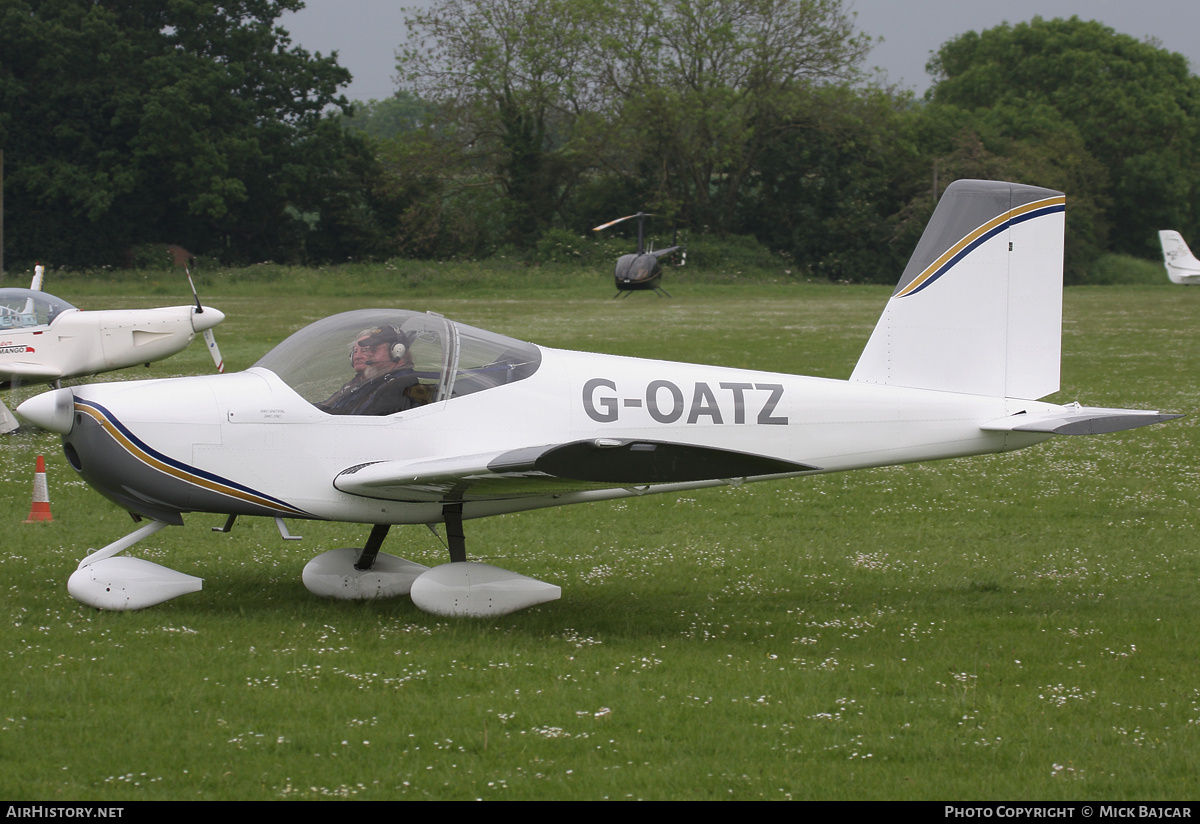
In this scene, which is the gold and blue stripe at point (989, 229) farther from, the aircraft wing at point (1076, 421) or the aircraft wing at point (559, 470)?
the aircraft wing at point (559, 470)

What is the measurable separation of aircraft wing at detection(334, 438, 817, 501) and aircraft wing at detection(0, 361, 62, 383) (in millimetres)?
9732

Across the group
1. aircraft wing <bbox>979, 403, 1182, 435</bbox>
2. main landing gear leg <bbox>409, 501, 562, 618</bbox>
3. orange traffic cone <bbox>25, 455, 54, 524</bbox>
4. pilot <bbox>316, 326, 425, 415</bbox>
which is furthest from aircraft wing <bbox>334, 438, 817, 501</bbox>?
orange traffic cone <bbox>25, 455, 54, 524</bbox>

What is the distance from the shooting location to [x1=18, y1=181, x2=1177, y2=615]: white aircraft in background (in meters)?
6.15

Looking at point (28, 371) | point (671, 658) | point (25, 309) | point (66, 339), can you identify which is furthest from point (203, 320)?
point (671, 658)

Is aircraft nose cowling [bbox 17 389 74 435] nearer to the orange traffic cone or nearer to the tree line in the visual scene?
the orange traffic cone

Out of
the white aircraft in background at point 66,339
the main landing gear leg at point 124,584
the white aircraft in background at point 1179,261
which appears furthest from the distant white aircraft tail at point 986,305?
the white aircraft in background at point 1179,261

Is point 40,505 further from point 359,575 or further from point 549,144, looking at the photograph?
point 549,144

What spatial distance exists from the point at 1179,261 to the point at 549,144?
36746 millimetres

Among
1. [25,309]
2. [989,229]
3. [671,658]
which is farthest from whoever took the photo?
[25,309]

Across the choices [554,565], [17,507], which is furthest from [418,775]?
[17,507]

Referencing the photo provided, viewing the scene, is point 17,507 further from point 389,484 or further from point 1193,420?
point 1193,420

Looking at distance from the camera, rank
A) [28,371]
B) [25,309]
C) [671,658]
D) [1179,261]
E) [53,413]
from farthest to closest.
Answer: [1179,261] < [25,309] < [28,371] < [53,413] < [671,658]

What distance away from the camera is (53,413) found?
606cm

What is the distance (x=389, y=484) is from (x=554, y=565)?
2.14 m
